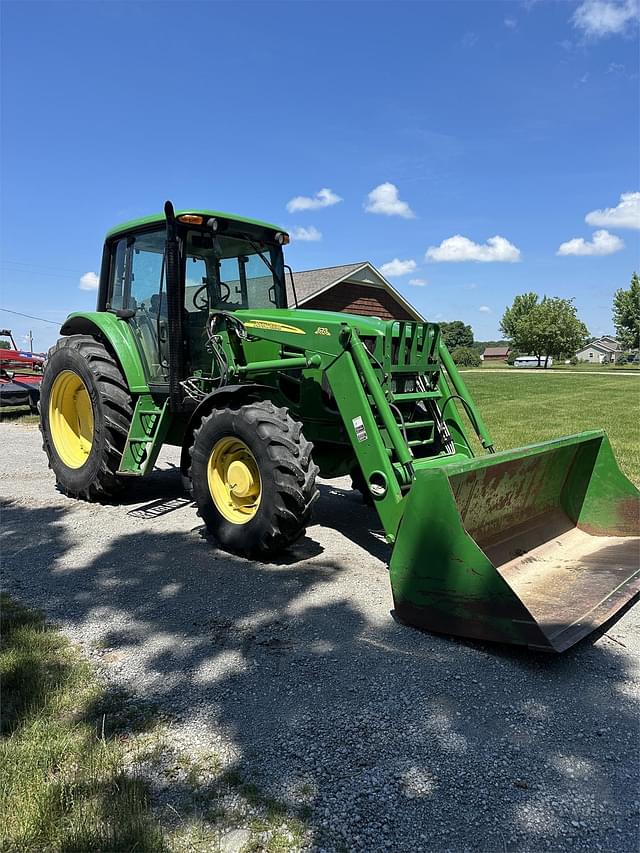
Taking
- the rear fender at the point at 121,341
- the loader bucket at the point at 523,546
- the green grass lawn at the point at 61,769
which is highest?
the rear fender at the point at 121,341

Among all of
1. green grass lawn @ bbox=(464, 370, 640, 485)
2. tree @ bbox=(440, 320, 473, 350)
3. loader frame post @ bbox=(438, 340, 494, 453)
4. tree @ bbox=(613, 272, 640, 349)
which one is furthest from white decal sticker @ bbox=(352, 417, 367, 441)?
tree @ bbox=(440, 320, 473, 350)

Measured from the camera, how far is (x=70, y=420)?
7145 millimetres

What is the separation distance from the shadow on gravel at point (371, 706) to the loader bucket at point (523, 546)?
0.20m

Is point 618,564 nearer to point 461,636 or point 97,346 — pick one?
point 461,636

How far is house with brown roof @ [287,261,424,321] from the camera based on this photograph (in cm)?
2039

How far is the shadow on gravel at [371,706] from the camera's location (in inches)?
88.9

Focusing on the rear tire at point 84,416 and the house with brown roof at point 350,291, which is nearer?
the rear tire at point 84,416

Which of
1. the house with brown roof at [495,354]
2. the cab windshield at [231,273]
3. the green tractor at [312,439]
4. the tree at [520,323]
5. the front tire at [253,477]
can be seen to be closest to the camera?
the green tractor at [312,439]

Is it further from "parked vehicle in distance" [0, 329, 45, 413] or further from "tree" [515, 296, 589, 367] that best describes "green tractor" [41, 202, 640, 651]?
"tree" [515, 296, 589, 367]

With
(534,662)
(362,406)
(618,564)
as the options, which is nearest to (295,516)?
(362,406)

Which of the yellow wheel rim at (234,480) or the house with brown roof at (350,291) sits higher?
the house with brown roof at (350,291)

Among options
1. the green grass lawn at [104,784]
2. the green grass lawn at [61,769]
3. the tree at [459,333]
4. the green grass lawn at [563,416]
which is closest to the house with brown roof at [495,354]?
the tree at [459,333]

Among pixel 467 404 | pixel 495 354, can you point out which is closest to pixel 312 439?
pixel 467 404

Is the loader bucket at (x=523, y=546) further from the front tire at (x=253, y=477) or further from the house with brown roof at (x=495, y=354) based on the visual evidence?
the house with brown roof at (x=495, y=354)
